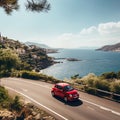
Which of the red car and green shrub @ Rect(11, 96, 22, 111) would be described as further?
the red car

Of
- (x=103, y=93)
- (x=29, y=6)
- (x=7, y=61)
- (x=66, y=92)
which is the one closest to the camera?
(x=29, y=6)

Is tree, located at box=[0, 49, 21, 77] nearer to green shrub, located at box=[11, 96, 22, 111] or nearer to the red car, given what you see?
the red car

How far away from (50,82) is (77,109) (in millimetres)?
15235

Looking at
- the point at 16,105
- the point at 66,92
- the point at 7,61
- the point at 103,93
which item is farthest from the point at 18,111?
the point at 7,61

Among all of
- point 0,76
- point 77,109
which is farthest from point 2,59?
point 77,109

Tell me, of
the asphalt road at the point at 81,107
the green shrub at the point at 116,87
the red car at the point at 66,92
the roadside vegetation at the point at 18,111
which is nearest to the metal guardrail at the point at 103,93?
the green shrub at the point at 116,87

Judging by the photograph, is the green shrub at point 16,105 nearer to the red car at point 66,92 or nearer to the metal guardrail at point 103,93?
the red car at point 66,92

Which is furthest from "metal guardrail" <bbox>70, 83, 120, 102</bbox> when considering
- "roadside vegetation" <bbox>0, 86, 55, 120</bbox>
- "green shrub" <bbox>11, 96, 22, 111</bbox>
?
"green shrub" <bbox>11, 96, 22, 111</bbox>

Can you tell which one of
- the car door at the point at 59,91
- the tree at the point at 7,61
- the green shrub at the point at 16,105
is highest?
the tree at the point at 7,61

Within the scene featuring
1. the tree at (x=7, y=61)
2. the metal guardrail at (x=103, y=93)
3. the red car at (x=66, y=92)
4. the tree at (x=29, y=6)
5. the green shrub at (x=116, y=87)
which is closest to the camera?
the tree at (x=29, y=6)

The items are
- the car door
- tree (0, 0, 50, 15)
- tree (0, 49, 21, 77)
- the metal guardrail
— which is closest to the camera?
tree (0, 0, 50, 15)

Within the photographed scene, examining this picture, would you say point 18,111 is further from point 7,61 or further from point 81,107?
point 7,61

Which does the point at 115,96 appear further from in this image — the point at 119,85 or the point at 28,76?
the point at 28,76

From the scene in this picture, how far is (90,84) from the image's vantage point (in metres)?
26.7
